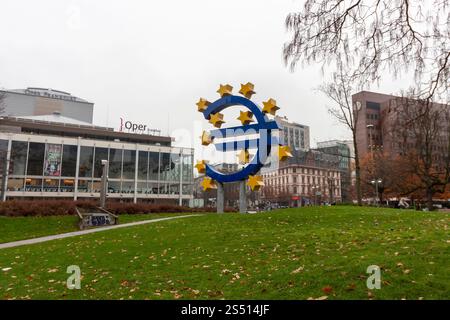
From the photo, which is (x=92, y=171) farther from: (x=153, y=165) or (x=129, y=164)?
(x=153, y=165)

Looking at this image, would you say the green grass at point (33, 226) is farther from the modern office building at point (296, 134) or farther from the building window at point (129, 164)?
the modern office building at point (296, 134)

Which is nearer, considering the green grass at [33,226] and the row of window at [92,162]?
the green grass at [33,226]

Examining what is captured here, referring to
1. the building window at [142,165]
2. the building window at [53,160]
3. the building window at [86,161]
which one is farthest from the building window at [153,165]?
the building window at [53,160]

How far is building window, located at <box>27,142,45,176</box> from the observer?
62.8 m

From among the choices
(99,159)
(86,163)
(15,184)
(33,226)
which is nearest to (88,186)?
(86,163)

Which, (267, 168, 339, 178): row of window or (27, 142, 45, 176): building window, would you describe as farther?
(267, 168, 339, 178): row of window

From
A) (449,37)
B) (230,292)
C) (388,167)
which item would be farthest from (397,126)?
(388,167)

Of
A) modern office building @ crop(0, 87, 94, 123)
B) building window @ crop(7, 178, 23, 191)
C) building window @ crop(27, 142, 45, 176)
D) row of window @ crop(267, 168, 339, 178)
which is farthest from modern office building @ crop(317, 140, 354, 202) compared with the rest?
modern office building @ crop(0, 87, 94, 123)

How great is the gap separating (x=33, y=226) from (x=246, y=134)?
47.6 ft

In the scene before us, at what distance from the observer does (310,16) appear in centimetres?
578

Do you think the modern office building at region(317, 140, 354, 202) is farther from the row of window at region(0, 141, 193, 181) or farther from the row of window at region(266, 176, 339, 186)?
the row of window at region(0, 141, 193, 181)

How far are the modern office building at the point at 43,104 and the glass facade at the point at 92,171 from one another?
35.0 m

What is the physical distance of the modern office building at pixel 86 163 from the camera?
6241cm

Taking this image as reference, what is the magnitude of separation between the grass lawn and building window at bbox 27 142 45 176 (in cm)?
5699
